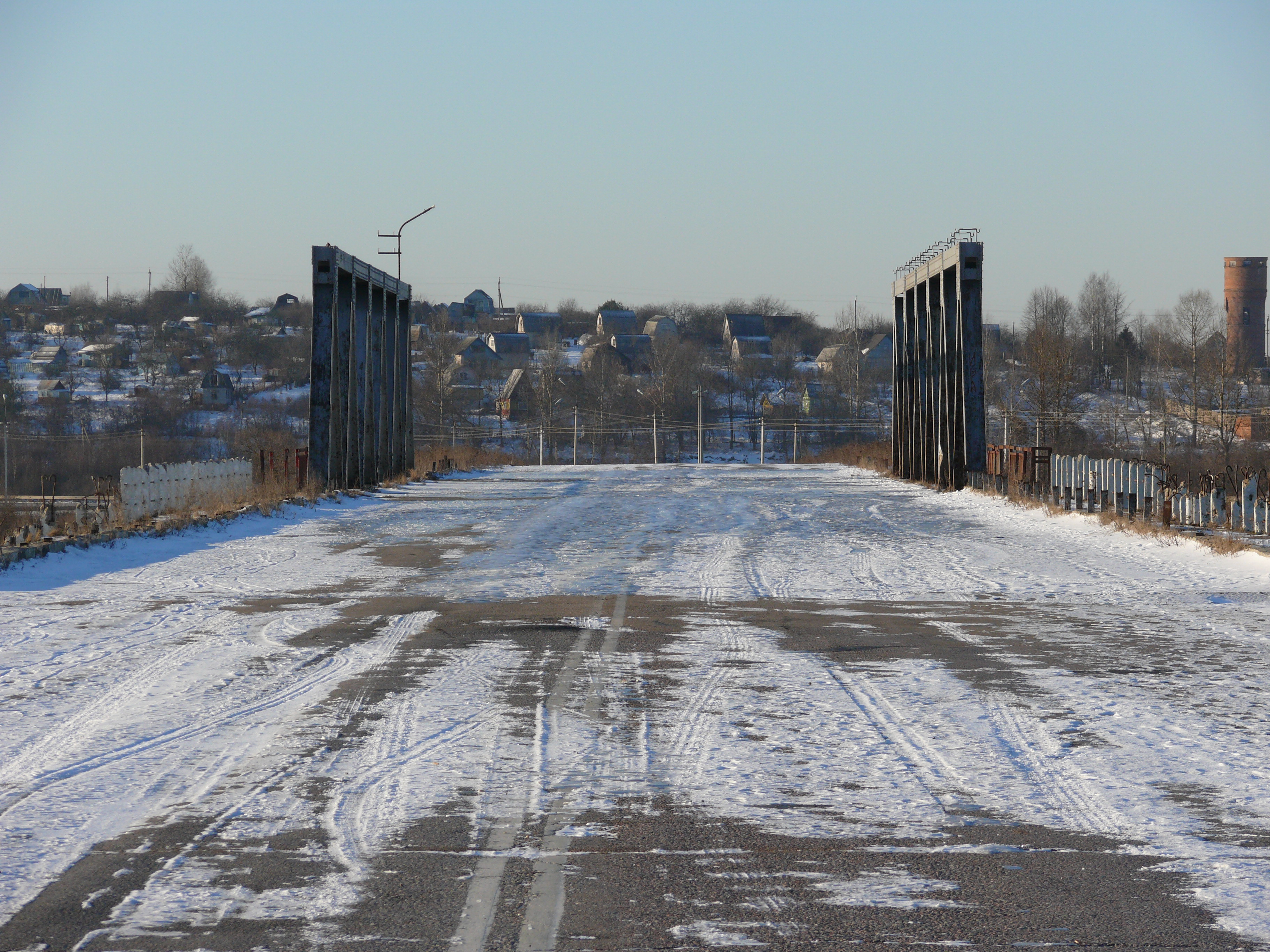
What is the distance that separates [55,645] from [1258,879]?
8.11 metres

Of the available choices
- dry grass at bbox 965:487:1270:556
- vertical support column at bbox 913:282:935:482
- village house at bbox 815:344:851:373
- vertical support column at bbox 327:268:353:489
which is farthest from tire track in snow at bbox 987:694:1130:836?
village house at bbox 815:344:851:373

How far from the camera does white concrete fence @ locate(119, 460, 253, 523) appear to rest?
66.5 feet

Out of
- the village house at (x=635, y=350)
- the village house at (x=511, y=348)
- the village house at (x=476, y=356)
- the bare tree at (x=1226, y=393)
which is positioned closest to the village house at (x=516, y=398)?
the village house at (x=476, y=356)

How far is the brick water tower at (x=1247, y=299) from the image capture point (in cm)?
11831

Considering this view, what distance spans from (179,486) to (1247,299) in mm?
117179

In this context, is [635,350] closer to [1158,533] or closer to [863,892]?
[1158,533]

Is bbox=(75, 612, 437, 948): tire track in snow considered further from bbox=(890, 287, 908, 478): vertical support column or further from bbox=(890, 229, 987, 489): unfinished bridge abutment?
bbox=(890, 287, 908, 478): vertical support column

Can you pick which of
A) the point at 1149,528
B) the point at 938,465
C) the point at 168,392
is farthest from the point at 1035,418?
the point at 168,392

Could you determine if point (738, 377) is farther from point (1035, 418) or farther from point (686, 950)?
point (686, 950)

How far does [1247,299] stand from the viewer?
120m

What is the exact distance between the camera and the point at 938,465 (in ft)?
117

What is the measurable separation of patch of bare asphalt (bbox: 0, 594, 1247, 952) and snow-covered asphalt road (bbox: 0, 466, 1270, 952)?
0.02 meters

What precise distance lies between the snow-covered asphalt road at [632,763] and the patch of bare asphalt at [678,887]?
0.05 ft

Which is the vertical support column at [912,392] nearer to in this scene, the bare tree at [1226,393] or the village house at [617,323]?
the bare tree at [1226,393]
